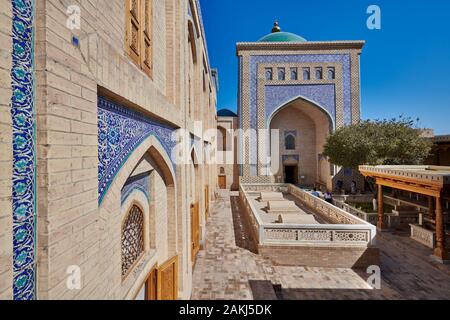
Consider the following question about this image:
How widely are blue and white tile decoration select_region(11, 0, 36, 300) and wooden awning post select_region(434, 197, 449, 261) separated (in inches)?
301

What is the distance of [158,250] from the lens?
3209mm

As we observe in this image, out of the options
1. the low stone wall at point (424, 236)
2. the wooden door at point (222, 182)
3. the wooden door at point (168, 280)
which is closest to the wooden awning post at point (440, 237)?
the low stone wall at point (424, 236)

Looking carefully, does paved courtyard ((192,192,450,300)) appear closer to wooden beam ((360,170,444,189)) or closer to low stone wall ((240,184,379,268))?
low stone wall ((240,184,379,268))

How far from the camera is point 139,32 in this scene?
2.75 meters

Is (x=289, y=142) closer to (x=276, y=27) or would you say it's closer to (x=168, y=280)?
(x=276, y=27)

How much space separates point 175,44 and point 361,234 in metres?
5.92

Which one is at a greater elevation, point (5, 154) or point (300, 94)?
point (300, 94)

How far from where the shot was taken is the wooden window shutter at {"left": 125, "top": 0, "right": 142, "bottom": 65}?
2.47 meters

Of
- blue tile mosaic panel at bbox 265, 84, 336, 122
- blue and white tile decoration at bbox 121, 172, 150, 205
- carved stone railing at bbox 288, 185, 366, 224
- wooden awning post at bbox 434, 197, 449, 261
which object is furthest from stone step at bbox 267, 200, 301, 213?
blue tile mosaic panel at bbox 265, 84, 336, 122

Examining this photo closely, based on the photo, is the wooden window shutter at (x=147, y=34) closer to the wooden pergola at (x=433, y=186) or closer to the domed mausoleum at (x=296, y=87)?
the wooden pergola at (x=433, y=186)

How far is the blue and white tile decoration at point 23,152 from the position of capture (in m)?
0.96

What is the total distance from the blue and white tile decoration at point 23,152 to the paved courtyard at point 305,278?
365 centimetres

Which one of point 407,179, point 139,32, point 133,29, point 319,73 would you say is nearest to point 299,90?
point 319,73

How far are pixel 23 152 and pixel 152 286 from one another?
276 centimetres
